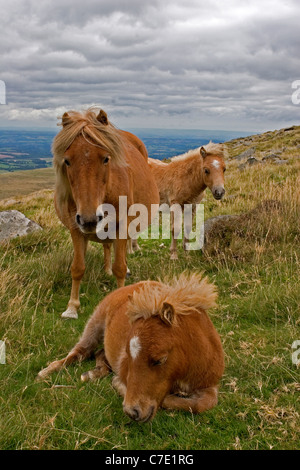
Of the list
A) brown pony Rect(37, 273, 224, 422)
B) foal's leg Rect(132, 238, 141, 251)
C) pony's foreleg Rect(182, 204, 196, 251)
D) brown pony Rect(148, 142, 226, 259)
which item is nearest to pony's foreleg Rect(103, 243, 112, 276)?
brown pony Rect(148, 142, 226, 259)

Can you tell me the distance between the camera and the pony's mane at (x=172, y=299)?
3.25m

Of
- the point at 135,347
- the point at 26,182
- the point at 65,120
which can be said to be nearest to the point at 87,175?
the point at 65,120

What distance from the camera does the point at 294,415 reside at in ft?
10.7

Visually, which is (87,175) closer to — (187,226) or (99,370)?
(99,370)

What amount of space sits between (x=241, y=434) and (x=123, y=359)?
117cm

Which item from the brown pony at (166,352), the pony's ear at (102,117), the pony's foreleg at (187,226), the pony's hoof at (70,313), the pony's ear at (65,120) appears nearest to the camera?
the brown pony at (166,352)

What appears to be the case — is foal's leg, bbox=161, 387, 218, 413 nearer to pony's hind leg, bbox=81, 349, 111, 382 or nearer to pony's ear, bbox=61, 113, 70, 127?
pony's hind leg, bbox=81, 349, 111, 382

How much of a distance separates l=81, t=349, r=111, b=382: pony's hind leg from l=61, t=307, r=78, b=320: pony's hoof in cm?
148

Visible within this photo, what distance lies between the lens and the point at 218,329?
17.0ft

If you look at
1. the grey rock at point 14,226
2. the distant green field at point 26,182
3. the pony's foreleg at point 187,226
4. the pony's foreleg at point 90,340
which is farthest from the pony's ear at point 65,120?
the distant green field at point 26,182

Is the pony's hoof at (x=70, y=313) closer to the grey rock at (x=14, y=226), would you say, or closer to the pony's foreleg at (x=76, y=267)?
the pony's foreleg at (x=76, y=267)

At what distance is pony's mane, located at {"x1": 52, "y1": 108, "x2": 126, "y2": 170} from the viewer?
16.9 feet

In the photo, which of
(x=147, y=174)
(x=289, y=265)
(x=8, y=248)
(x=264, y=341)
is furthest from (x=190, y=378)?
(x=8, y=248)

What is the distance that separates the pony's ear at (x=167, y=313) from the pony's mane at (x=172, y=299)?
0.01 meters
